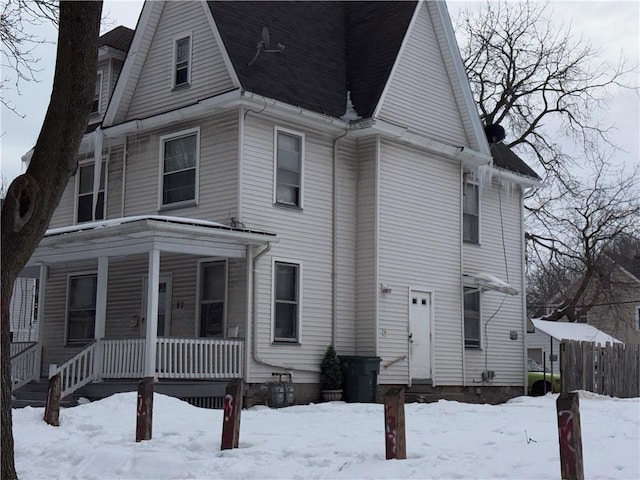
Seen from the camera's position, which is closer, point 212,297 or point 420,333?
point 212,297

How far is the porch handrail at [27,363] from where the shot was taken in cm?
1845

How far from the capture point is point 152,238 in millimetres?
15492

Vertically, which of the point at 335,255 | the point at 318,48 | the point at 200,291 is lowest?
the point at 200,291

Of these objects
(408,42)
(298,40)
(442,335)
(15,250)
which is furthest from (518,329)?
(15,250)

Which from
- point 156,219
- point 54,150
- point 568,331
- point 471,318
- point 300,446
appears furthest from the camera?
point 568,331

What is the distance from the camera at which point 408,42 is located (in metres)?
20.5

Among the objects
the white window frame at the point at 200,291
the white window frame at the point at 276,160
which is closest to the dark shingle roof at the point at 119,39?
the white window frame at the point at 276,160

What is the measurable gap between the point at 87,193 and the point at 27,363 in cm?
453

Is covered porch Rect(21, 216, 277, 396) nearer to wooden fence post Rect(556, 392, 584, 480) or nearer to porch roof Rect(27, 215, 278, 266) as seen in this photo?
porch roof Rect(27, 215, 278, 266)

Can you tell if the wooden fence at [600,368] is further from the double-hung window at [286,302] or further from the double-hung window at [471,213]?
the double-hung window at [286,302]

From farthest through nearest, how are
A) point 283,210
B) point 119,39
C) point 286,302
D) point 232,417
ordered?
point 119,39 → point 283,210 → point 286,302 → point 232,417

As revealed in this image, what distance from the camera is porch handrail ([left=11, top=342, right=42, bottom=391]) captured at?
1845cm

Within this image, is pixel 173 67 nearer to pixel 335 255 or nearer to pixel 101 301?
pixel 335 255

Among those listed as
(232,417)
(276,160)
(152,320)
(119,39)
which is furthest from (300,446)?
(119,39)
